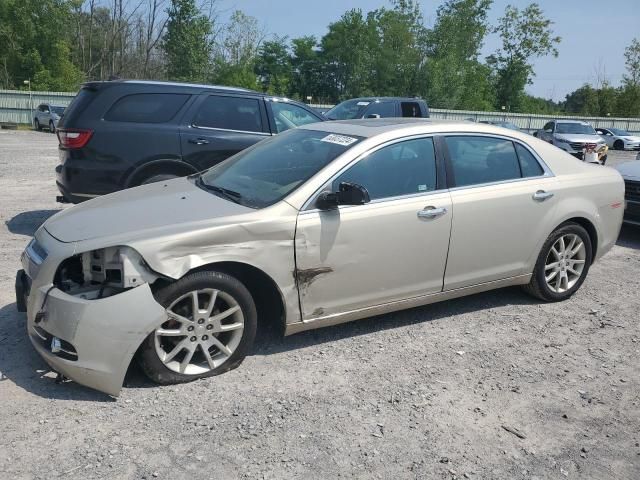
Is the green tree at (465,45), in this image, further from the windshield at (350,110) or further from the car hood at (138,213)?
the car hood at (138,213)

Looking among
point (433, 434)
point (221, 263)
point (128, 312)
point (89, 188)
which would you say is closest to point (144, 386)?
point (128, 312)

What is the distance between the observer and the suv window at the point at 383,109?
524 inches

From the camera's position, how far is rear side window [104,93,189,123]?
21.3 feet

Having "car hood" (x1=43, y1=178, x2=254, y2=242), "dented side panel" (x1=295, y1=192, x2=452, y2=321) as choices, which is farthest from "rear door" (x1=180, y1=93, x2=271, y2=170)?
"dented side panel" (x1=295, y1=192, x2=452, y2=321)

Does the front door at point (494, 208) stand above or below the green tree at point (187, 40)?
below

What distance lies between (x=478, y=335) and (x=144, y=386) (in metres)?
2.53

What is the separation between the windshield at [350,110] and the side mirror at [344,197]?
9.64 m

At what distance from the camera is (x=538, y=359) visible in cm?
407

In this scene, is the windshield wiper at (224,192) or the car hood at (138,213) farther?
the windshield wiper at (224,192)

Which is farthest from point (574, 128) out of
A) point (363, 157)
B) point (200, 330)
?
point (200, 330)

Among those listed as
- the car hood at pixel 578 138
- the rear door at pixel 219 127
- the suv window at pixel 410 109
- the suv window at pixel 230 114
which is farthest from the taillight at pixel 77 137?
the car hood at pixel 578 138

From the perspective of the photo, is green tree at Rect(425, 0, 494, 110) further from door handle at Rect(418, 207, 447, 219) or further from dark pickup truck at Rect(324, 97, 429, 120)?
door handle at Rect(418, 207, 447, 219)

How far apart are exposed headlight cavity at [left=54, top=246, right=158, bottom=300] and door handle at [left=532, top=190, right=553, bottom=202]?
3.20m

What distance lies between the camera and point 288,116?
7.68m
